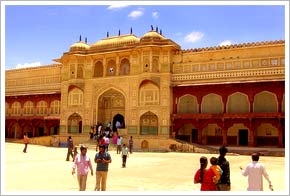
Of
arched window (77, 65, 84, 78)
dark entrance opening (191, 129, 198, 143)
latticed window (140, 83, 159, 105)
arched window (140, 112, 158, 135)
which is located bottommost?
dark entrance opening (191, 129, 198, 143)

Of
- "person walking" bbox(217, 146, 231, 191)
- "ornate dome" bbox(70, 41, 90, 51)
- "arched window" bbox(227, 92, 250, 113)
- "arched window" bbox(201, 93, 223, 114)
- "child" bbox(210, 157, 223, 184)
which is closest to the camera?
"child" bbox(210, 157, 223, 184)

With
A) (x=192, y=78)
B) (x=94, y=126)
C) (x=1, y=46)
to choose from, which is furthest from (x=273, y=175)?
(x=94, y=126)

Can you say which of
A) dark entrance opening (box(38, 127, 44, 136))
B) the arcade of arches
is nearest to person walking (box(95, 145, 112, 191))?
the arcade of arches

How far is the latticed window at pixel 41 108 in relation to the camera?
37.7m

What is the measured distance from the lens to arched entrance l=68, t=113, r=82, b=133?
34312mm

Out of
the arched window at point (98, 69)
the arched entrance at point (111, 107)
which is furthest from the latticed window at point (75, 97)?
the arched window at point (98, 69)

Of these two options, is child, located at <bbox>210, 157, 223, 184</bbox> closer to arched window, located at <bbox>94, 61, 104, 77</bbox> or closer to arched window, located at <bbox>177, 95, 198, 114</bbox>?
arched window, located at <bbox>177, 95, 198, 114</bbox>

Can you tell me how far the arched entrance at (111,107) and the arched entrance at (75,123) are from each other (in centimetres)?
→ 197

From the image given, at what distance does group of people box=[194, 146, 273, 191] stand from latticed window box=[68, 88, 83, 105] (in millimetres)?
28047

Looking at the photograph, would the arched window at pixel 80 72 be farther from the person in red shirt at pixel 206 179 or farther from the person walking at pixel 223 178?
the person in red shirt at pixel 206 179

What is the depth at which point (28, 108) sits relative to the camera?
39.2m

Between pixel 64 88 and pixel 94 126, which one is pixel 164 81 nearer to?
pixel 94 126

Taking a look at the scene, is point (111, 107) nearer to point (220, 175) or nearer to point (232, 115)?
point (232, 115)

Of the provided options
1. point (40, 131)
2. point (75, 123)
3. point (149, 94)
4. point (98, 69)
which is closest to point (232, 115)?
point (149, 94)
